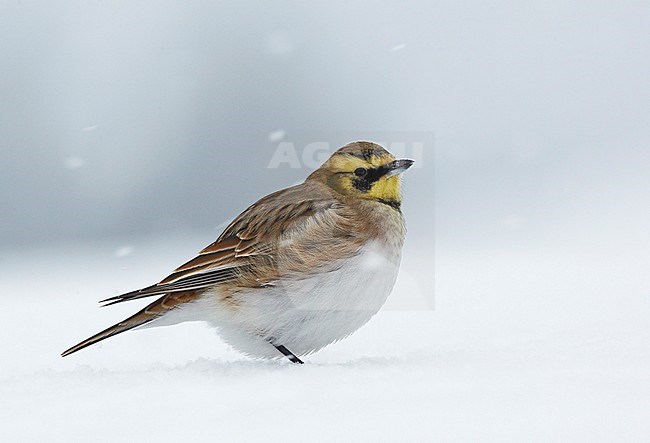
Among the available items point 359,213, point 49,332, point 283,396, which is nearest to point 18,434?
point 283,396

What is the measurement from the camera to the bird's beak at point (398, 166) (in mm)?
5281

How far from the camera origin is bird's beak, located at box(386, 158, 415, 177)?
528 cm

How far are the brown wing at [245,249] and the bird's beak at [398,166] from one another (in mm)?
354

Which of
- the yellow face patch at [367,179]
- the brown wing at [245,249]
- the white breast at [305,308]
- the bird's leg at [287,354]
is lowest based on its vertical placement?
the bird's leg at [287,354]

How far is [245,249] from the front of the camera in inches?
200

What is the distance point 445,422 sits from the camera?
3721 millimetres

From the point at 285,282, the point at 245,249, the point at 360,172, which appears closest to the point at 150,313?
the point at 245,249

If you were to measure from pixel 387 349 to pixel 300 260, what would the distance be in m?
0.83

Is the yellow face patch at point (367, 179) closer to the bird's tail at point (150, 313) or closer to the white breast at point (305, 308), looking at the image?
the white breast at point (305, 308)

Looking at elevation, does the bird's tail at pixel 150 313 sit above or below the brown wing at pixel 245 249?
below

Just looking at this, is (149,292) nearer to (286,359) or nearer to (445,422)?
(286,359)

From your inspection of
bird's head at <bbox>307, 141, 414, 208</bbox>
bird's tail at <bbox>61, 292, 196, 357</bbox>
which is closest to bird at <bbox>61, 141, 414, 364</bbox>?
bird's tail at <bbox>61, 292, 196, 357</bbox>

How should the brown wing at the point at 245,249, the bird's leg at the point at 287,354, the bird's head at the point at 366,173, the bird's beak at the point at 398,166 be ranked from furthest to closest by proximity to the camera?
the bird's head at the point at 366,173 < the bird's beak at the point at 398,166 < the bird's leg at the point at 287,354 < the brown wing at the point at 245,249

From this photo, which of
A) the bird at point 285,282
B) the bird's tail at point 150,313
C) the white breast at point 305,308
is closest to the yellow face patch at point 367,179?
the bird at point 285,282
